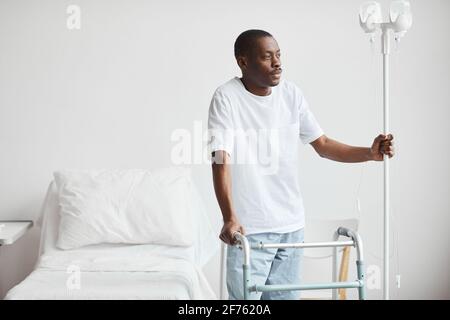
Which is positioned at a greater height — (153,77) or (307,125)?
(153,77)

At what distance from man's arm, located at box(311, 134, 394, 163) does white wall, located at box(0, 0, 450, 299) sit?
3.62 feet

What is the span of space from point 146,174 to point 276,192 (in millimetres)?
1164

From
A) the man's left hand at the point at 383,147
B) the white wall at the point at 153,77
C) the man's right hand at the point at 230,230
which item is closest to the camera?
the man's right hand at the point at 230,230

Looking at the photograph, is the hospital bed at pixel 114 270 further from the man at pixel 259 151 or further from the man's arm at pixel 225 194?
the man's arm at pixel 225 194

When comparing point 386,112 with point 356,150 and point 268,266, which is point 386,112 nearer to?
point 356,150

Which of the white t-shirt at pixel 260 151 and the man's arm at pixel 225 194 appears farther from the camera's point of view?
the white t-shirt at pixel 260 151

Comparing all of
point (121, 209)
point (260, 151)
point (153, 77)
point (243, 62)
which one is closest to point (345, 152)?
point (260, 151)

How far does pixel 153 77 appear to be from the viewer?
347 cm

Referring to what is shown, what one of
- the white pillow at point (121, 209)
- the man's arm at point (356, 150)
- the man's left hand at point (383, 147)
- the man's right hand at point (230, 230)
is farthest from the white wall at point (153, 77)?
the man's right hand at point (230, 230)

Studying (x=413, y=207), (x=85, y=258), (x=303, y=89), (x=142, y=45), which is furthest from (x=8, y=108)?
(x=413, y=207)

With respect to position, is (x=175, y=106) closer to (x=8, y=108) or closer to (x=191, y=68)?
(x=191, y=68)

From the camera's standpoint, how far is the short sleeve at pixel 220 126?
2078mm

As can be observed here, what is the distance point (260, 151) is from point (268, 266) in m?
0.34

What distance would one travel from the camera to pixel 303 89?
3473mm
